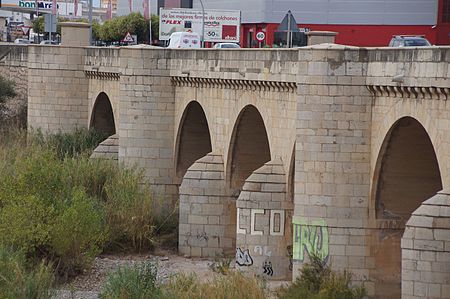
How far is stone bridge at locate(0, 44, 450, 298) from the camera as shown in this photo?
24922 millimetres

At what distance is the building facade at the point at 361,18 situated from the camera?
57.4 metres

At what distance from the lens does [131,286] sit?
2761 cm

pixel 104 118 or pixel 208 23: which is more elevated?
pixel 208 23

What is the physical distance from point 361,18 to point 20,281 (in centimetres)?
3378

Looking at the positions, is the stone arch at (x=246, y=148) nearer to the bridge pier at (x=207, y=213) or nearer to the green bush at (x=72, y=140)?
the bridge pier at (x=207, y=213)

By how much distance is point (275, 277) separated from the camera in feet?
105

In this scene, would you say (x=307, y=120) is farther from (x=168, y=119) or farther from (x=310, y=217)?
(x=168, y=119)

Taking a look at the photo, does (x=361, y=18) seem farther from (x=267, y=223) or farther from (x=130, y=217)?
(x=267, y=223)

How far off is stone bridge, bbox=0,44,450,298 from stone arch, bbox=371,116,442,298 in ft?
0.08

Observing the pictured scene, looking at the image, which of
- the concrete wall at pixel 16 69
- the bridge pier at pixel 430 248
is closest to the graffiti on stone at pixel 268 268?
the bridge pier at pixel 430 248

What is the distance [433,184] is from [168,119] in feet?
43.5

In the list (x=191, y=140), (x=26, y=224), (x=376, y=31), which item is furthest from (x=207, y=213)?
(x=376, y=31)

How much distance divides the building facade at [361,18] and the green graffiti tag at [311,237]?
2840cm

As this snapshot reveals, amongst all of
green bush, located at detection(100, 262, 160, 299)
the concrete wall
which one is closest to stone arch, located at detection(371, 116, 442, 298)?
green bush, located at detection(100, 262, 160, 299)
